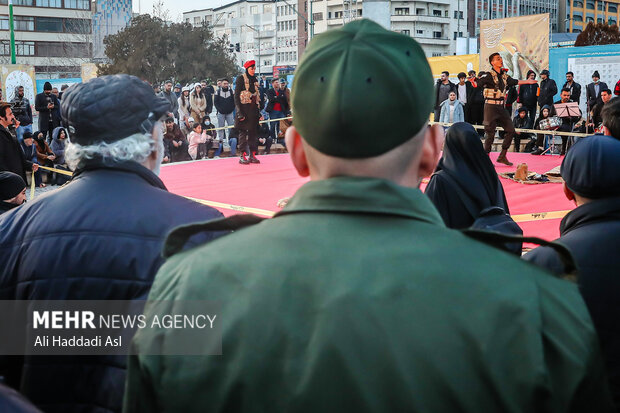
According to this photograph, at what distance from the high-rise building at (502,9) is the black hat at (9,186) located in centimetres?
11401

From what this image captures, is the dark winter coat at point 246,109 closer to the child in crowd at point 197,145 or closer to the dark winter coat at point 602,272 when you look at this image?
the child in crowd at point 197,145

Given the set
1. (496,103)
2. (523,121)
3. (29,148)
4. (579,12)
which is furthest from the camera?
(579,12)

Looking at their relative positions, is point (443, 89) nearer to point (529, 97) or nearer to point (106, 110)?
point (529, 97)

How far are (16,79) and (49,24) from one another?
56.5 meters

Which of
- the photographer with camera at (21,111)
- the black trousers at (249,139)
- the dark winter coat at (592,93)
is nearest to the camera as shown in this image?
the black trousers at (249,139)

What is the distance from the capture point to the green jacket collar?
1.14 m

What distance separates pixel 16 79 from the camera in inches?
1192

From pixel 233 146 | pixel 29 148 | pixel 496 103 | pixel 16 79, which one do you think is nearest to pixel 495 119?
pixel 496 103

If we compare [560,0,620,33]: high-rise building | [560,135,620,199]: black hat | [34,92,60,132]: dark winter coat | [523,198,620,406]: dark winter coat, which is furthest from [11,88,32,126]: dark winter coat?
[560,0,620,33]: high-rise building

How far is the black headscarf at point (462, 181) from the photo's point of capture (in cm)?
427

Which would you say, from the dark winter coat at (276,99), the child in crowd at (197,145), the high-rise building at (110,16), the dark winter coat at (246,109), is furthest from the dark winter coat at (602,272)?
the high-rise building at (110,16)

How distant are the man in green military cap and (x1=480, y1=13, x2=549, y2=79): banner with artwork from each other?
799 inches

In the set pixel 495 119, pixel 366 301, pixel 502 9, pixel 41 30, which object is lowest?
pixel 366 301

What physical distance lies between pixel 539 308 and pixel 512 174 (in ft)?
36.9
